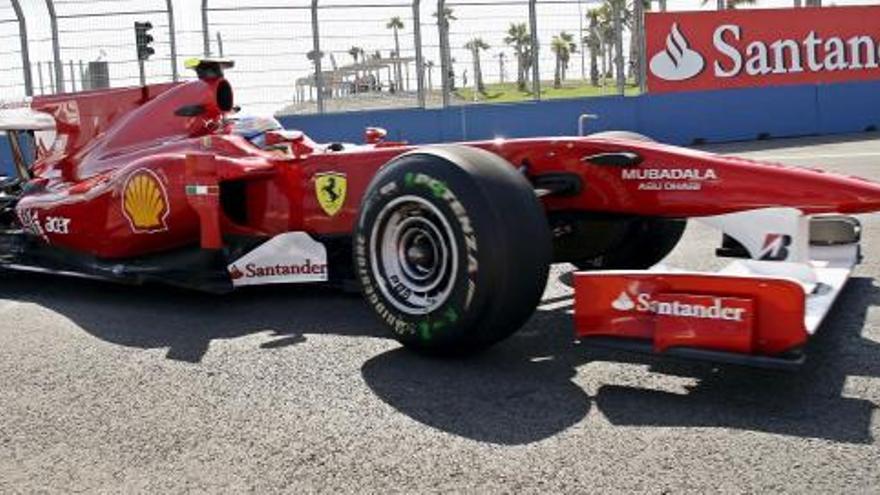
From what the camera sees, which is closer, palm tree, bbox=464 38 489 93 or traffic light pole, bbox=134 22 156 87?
traffic light pole, bbox=134 22 156 87

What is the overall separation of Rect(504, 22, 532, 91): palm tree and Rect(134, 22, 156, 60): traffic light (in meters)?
5.94

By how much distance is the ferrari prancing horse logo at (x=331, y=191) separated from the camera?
5414 mm

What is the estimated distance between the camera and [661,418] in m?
3.33

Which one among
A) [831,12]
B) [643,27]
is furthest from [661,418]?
[831,12]

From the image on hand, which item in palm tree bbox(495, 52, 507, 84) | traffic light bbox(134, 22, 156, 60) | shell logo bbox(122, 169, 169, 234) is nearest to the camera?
shell logo bbox(122, 169, 169, 234)

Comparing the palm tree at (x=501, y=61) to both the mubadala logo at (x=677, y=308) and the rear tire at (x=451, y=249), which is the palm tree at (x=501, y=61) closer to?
the rear tire at (x=451, y=249)

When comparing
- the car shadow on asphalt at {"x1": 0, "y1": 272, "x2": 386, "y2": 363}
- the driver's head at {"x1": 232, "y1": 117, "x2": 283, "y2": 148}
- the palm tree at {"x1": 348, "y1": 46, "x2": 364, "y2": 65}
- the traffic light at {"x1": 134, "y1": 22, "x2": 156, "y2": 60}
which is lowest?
the car shadow on asphalt at {"x1": 0, "y1": 272, "x2": 386, "y2": 363}

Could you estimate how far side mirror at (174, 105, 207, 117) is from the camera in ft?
21.8

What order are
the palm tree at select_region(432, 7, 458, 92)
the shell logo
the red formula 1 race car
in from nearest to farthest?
the red formula 1 race car, the shell logo, the palm tree at select_region(432, 7, 458, 92)

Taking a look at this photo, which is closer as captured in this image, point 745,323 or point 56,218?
point 745,323

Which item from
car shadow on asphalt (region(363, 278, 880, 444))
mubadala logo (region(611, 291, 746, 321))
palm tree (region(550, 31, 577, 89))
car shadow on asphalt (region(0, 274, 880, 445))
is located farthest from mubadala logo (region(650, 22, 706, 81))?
mubadala logo (region(611, 291, 746, 321))

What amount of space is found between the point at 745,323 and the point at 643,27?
54.8 feet

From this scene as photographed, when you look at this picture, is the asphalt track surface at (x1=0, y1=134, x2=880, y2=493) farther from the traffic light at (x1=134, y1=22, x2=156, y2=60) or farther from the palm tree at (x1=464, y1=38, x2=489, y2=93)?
the palm tree at (x1=464, y1=38, x2=489, y2=93)

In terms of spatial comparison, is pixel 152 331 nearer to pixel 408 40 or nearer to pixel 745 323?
pixel 745 323
